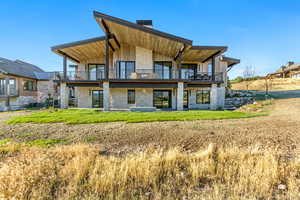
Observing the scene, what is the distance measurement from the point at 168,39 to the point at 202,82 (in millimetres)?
4721

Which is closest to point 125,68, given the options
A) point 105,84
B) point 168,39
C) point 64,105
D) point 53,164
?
point 105,84

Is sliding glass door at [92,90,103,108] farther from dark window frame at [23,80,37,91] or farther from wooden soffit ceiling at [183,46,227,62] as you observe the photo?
dark window frame at [23,80,37,91]

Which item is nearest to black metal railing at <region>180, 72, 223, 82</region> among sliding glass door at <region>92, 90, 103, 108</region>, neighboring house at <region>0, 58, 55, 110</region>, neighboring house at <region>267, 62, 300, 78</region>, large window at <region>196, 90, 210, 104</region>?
large window at <region>196, 90, 210, 104</region>

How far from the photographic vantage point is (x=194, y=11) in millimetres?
14508

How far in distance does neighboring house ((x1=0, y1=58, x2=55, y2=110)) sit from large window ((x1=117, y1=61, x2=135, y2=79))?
10.8m

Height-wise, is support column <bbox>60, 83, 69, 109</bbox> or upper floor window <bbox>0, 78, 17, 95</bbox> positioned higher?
upper floor window <bbox>0, 78, 17, 95</bbox>

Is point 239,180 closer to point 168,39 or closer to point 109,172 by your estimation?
point 109,172

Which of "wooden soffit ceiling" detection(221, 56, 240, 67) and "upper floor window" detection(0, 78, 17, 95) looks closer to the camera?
"wooden soffit ceiling" detection(221, 56, 240, 67)

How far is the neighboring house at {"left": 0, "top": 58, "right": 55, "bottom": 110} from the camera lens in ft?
53.5

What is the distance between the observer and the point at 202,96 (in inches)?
611

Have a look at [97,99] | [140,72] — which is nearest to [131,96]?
[140,72]

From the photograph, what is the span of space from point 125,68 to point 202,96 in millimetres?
8582

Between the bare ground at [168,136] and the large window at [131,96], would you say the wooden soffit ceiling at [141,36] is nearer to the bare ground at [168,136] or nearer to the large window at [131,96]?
the large window at [131,96]

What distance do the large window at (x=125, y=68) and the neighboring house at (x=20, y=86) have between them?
35.5 ft
